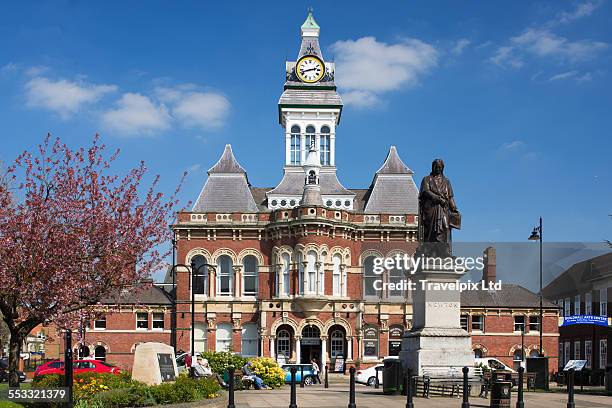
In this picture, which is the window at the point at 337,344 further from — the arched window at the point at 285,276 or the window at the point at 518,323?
the window at the point at 518,323

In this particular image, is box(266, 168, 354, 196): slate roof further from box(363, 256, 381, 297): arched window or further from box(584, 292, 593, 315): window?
box(584, 292, 593, 315): window

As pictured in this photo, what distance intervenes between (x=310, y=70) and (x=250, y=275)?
58.8 feet

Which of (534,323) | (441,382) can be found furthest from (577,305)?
(441,382)

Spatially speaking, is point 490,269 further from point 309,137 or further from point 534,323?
point 309,137

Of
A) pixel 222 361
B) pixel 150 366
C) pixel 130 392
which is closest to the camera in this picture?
pixel 130 392

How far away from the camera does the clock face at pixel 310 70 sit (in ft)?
222

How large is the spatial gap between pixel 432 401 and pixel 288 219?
38128mm

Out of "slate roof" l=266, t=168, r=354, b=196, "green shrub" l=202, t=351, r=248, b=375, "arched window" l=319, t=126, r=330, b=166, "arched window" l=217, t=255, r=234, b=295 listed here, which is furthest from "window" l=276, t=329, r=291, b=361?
"green shrub" l=202, t=351, r=248, b=375

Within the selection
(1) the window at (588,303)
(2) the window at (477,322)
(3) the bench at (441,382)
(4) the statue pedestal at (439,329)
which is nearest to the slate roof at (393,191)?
(2) the window at (477,322)

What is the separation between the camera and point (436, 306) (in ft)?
75.7

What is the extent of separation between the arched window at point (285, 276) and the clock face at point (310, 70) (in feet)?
52.9

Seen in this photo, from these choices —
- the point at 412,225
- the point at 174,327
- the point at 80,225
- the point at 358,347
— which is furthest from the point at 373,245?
the point at 80,225

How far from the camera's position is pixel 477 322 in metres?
61.0

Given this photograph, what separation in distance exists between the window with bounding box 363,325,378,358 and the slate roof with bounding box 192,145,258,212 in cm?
1183
